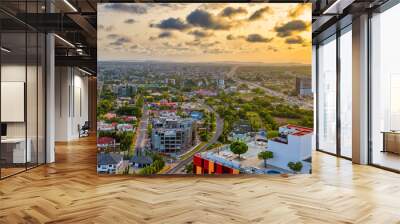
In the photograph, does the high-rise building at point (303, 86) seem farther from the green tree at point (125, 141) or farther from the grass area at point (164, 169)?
the green tree at point (125, 141)

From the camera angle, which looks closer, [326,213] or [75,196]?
[326,213]

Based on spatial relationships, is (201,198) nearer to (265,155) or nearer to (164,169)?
(164,169)

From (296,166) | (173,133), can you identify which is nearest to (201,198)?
(173,133)

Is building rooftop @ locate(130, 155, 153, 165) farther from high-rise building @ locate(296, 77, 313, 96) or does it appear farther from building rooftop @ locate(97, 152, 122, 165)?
high-rise building @ locate(296, 77, 313, 96)

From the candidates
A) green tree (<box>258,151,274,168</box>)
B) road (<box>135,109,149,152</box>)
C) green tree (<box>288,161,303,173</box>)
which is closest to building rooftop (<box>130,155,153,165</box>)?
road (<box>135,109,149,152</box>)

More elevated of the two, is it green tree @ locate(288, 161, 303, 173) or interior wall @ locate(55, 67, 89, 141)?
interior wall @ locate(55, 67, 89, 141)

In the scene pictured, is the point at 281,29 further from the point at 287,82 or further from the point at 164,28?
the point at 164,28

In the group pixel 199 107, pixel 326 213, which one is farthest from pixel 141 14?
pixel 326 213
